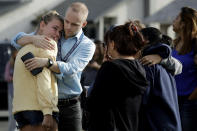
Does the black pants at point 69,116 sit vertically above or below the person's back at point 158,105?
below

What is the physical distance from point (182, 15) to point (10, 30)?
73.0ft

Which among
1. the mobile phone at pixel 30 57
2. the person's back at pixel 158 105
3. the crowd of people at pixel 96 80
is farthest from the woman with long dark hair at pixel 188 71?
Result: the mobile phone at pixel 30 57

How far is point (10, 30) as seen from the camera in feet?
89.1

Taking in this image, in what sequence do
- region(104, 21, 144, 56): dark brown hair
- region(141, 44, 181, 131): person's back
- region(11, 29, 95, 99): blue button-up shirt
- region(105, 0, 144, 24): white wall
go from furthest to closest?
region(105, 0, 144, 24): white wall
region(11, 29, 95, 99): blue button-up shirt
region(141, 44, 181, 131): person's back
region(104, 21, 144, 56): dark brown hair

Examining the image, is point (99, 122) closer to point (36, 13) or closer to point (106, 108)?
point (106, 108)

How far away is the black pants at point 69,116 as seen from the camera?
481 cm

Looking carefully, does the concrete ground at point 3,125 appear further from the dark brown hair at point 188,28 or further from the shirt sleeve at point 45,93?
the shirt sleeve at point 45,93

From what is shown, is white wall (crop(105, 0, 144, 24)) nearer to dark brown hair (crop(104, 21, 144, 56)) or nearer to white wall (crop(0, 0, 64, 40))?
white wall (crop(0, 0, 64, 40))

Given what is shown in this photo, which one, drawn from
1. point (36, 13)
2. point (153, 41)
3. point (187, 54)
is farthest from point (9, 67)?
point (36, 13)

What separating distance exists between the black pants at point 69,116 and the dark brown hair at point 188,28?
1.35 meters

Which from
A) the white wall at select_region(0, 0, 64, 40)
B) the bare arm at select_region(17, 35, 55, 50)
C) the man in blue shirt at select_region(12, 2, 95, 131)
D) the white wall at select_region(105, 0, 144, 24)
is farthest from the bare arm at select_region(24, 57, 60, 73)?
the white wall at select_region(105, 0, 144, 24)

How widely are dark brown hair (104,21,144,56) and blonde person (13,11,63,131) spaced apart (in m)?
0.67

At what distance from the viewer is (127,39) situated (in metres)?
4.05

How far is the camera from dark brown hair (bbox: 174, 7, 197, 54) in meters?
5.49
